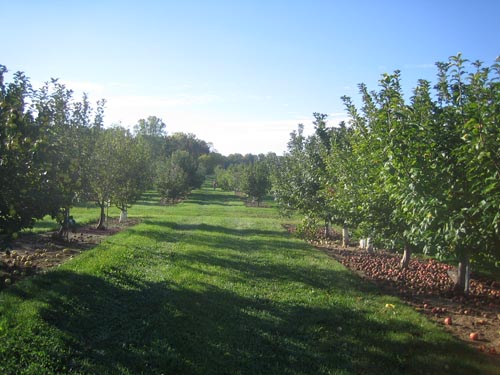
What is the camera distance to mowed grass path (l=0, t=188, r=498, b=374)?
16.6ft

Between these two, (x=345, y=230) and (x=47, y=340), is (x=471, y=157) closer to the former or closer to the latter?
(x=47, y=340)

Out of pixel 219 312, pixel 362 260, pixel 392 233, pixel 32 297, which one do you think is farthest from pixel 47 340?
pixel 362 260

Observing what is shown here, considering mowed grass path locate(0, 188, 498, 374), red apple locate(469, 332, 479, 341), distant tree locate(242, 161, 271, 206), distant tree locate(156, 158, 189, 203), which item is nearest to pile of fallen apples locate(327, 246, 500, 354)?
red apple locate(469, 332, 479, 341)

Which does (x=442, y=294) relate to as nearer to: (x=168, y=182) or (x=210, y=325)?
(x=210, y=325)

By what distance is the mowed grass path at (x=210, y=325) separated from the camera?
5.07 meters

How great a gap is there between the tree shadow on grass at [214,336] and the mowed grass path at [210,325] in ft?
0.06

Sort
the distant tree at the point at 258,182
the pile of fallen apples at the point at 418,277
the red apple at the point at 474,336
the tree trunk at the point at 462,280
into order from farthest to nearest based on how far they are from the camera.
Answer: the distant tree at the point at 258,182
the pile of fallen apples at the point at 418,277
the tree trunk at the point at 462,280
the red apple at the point at 474,336

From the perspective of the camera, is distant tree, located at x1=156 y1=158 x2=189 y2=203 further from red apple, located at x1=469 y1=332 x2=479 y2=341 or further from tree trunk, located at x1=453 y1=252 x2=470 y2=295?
red apple, located at x1=469 y1=332 x2=479 y2=341

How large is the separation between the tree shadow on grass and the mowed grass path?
0.7 inches

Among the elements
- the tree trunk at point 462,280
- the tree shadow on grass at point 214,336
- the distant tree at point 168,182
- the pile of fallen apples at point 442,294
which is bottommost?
the tree shadow on grass at point 214,336

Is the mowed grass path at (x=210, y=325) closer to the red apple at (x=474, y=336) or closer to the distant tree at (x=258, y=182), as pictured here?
the red apple at (x=474, y=336)

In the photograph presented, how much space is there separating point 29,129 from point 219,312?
473 centimetres

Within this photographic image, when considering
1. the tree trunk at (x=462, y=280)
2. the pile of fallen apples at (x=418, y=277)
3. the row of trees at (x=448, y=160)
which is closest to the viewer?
the row of trees at (x=448, y=160)

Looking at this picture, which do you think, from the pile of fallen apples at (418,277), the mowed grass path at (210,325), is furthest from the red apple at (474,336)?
the pile of fallen apples at (418,277)
